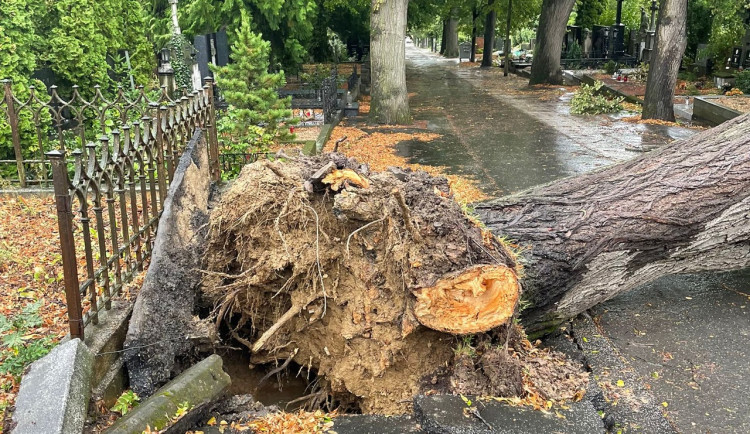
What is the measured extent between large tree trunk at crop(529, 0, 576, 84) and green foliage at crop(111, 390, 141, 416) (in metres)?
21.2

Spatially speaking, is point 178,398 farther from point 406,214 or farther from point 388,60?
point 388,60

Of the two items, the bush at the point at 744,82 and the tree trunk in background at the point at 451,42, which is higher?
the tree trunk in background at the point at 451,42

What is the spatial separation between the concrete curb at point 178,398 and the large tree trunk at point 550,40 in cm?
2102

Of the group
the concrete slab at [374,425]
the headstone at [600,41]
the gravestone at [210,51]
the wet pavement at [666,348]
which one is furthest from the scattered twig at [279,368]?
the headstone at [600,41]

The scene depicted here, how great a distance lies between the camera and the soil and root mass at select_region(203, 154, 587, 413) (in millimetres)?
3461

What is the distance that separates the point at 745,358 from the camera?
14.1 ft

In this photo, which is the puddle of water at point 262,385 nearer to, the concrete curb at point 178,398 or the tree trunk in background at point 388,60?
the concrete curb at point 178,398

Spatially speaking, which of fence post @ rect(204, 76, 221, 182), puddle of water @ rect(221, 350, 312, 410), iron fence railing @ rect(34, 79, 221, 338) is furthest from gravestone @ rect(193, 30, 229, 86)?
puddle of water @ rect(221, 350, 312, 410)

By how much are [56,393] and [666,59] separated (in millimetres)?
14525

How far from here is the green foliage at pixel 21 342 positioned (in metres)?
3.30

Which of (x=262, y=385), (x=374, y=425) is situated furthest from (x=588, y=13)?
(x=374, y=425)

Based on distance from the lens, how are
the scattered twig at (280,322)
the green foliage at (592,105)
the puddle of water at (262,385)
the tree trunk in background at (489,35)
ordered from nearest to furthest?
the scattered twig at (280,322) → the puddle of water at (262,385) → the green foliage at (592,105) → the tree trunk in background at (489,35)

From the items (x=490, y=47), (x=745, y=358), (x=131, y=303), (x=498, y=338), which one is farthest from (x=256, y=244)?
(x=490, y=47)

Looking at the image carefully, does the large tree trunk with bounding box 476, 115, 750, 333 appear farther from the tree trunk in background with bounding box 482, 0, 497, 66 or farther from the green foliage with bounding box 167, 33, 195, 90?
the tree trunk in background with bounding box 482, 0, 497, 66
